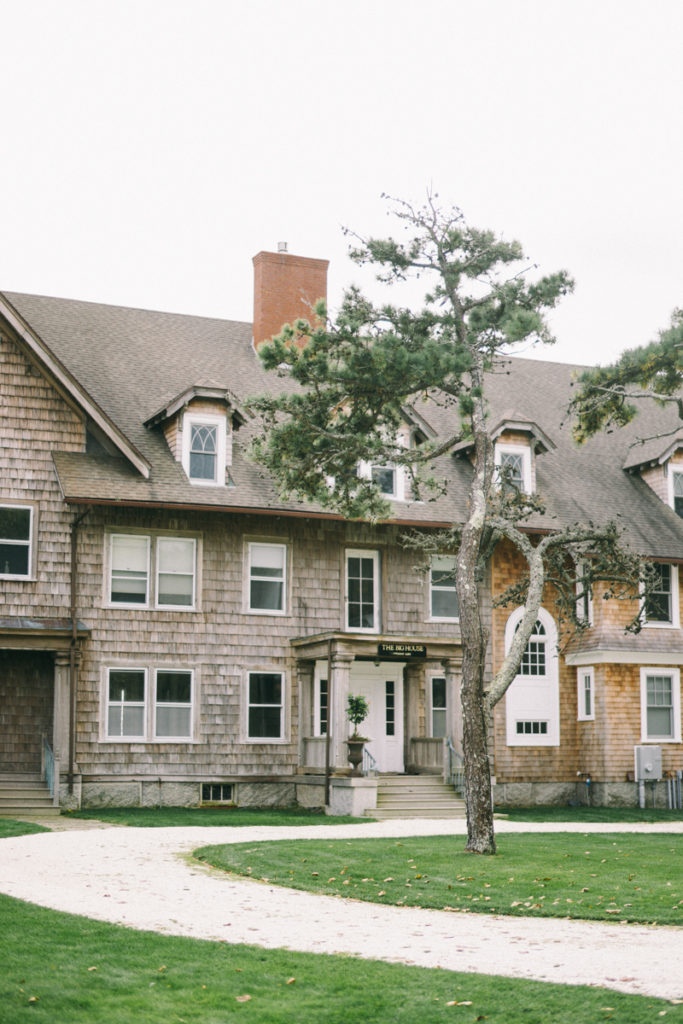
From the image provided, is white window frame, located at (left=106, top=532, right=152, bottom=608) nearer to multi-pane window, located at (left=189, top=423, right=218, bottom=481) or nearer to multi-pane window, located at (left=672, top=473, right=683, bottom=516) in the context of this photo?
multi-pane window, located at (left=189, top=423, right=218, bottom=481)

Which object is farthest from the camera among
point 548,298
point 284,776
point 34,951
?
point 284,776

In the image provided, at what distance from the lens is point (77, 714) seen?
2389 centimetres

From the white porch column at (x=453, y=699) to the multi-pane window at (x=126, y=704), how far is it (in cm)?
614

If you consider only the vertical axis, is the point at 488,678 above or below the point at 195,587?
below

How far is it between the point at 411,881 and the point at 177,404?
14.4 m

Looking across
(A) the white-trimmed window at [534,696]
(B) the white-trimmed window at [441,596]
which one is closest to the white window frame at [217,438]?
(B) the white-trimmed window at [441,596]

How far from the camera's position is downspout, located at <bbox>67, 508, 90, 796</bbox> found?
23.2 m

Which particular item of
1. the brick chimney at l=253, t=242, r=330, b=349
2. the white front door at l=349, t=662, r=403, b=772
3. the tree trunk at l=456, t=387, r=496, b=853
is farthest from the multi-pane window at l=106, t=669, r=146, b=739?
the tree trunk at l=456, t=387, r=496, b=853

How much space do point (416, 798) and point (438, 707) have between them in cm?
325

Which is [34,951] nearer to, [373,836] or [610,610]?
[373,836]

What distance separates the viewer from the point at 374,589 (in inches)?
1059

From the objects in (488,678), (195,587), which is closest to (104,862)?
(195,587)

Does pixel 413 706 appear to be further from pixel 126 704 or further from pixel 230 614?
pixel 126 704

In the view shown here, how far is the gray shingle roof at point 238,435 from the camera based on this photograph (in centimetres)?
2481
